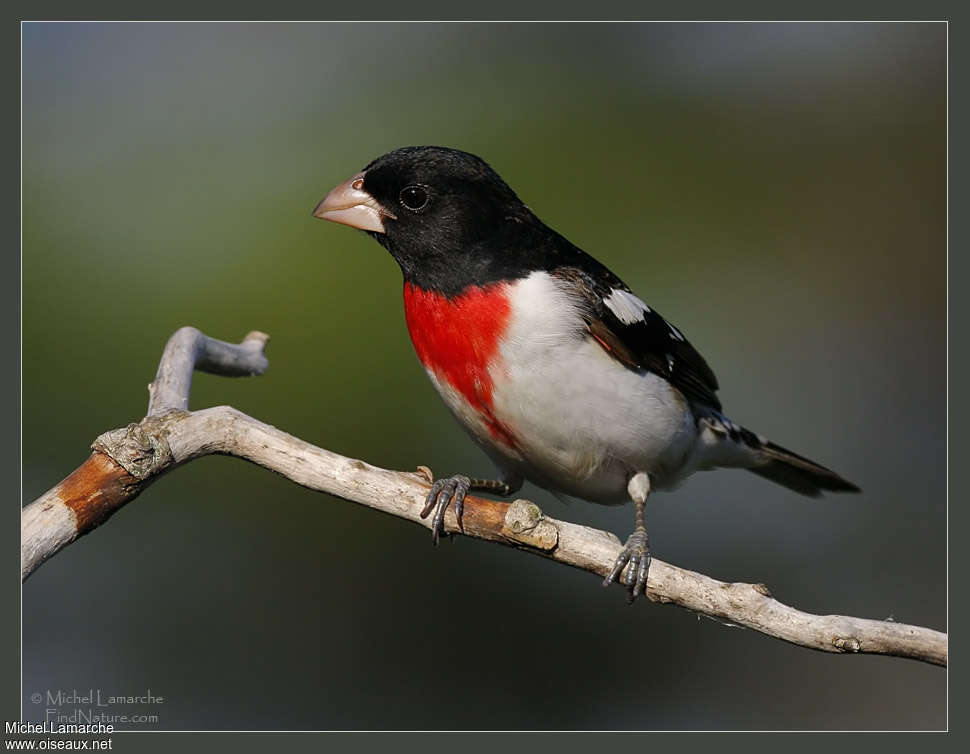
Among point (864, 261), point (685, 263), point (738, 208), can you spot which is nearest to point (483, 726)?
point (685, 263)

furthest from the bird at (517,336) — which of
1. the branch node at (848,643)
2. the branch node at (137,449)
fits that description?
the branch node at (137,449)

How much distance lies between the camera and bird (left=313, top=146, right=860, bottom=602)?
14.6 feet

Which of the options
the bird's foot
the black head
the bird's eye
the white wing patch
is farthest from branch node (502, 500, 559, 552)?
the bird's eye

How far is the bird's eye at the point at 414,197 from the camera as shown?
4.70 m

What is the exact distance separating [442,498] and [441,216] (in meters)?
1.34

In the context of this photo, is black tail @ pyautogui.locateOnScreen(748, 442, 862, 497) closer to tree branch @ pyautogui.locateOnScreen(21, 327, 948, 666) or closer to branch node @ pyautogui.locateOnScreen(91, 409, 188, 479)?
tree branch @ pyautogui.locateOnScreen(21, 327, 948, 666)

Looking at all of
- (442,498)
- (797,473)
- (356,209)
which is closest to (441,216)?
(356,209)

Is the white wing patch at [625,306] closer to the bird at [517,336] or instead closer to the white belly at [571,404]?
the bird at [517,336]

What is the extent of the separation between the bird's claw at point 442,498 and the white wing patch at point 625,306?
116 cm

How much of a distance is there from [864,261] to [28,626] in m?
5.87

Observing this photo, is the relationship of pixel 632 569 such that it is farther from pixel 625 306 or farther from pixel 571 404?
pixel 625 306

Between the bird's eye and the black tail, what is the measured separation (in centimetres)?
247

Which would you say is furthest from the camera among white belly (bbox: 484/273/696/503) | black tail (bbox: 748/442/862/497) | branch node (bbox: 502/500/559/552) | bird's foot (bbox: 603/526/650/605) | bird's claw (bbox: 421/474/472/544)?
black tail (bbox: 748/442/862/497)

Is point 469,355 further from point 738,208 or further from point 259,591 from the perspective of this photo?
point 738,208
